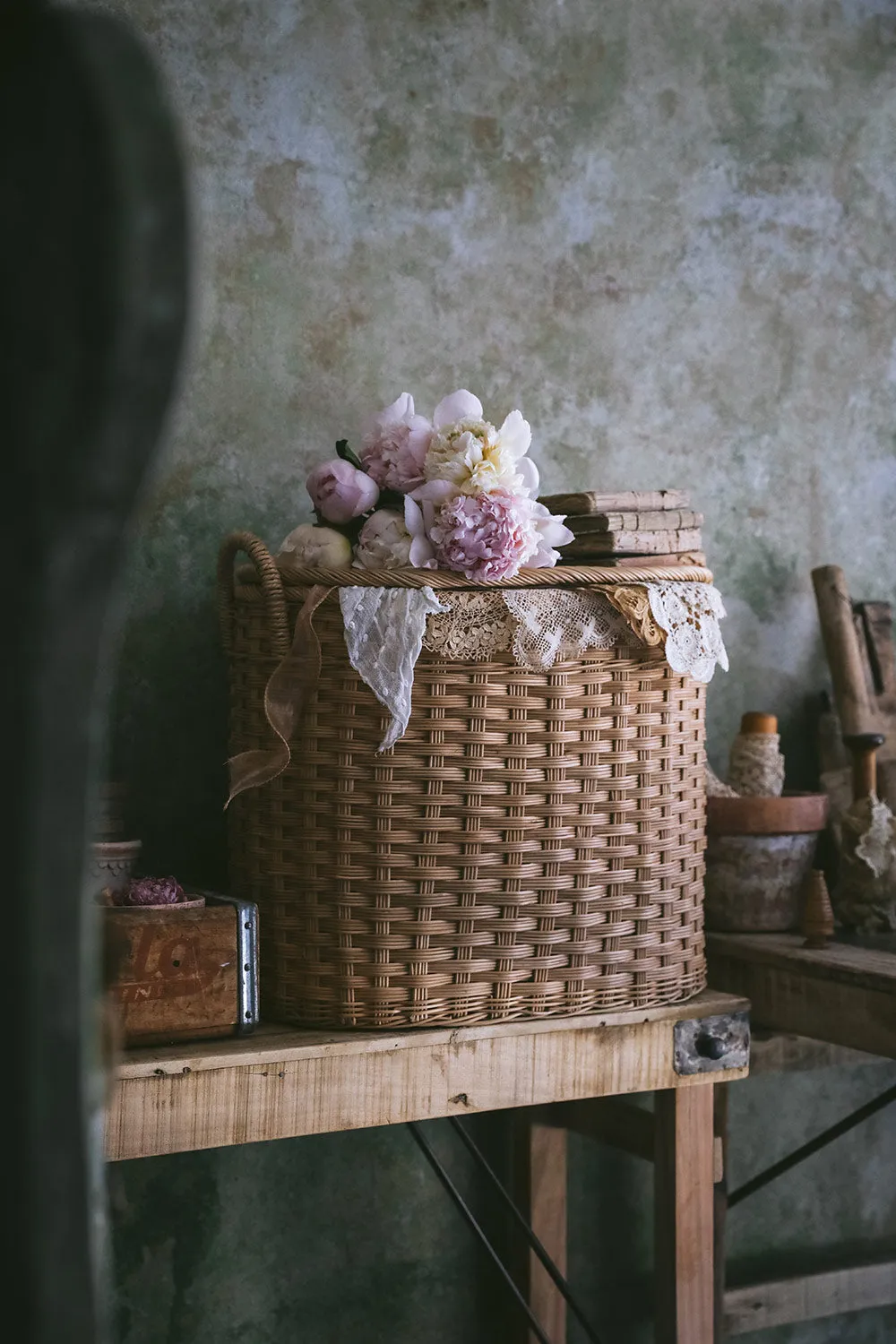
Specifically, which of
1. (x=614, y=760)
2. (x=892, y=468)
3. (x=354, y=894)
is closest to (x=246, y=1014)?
(x=354, y=894)

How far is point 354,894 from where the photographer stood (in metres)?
1.57

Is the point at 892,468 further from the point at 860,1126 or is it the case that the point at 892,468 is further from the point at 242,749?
the point at 242,749

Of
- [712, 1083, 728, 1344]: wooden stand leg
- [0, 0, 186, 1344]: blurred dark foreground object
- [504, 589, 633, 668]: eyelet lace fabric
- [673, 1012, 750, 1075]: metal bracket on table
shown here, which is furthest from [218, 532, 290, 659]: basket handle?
[0, 0, 186, 1344]: blurred dark foreground object

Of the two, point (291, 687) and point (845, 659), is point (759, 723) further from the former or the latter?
point (291, 687)

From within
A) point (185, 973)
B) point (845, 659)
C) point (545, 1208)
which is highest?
point (845, 659)

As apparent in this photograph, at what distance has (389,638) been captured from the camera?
1.53 meters

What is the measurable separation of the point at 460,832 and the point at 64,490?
A: 4.44 feet

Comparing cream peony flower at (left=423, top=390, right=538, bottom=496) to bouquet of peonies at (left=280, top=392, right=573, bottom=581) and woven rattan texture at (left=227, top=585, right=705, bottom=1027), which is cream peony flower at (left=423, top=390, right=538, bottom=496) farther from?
woven rattan texture at (left=227, top=585, right=705, bottom=1027)

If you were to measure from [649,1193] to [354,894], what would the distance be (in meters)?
1.10

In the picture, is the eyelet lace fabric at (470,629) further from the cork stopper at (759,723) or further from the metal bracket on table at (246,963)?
the cork stopper at (759,723)

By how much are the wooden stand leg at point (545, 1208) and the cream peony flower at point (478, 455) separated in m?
1.07

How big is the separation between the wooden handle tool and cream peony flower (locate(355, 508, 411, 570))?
2.96 ft

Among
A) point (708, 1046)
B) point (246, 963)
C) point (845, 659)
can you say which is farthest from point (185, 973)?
point (845, 659)

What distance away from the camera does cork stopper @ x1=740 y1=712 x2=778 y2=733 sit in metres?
2.10
